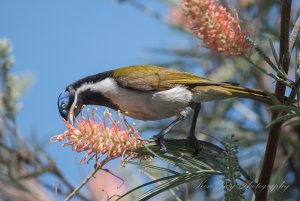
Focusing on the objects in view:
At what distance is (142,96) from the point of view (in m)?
3.15

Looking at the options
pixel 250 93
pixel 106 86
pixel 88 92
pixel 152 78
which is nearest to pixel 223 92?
pixel 250 93

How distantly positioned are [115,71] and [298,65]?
166 centimetres

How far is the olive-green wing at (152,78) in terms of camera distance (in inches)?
124

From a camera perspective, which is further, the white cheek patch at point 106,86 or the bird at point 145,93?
the white cheek patch at point 106,86

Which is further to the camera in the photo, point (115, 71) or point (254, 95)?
point (115, 71)

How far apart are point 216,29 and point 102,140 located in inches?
20.9

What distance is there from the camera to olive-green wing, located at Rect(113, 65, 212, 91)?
3.14 m

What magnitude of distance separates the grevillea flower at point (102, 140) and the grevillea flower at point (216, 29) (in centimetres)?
41

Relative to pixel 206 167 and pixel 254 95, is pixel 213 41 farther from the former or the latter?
pixel 254 95

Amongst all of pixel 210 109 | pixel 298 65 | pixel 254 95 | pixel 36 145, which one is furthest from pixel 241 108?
pixel 298 65

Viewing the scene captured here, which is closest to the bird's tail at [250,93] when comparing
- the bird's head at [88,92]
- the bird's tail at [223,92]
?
the bird's tail at [223,92]

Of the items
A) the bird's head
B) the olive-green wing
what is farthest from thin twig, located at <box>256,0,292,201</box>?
the bird's head

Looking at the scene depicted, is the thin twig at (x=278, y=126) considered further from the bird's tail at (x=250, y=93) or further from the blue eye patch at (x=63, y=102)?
Result: the blue eye patch at (x=63, y=102)

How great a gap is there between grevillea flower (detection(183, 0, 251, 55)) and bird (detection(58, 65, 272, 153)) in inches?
40.3
